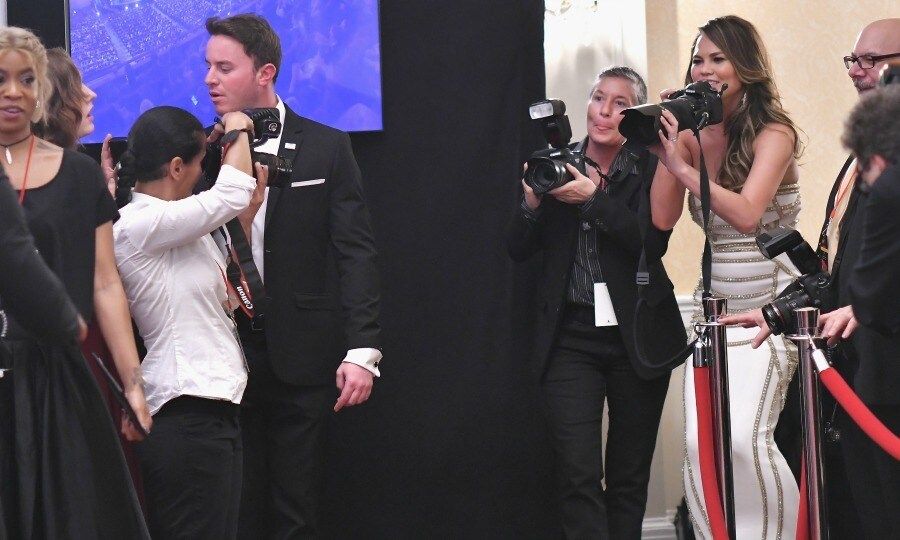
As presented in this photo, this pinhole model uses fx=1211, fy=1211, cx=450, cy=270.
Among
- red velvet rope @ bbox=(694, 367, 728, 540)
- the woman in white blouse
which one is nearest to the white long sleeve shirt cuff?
the woman in white blouse

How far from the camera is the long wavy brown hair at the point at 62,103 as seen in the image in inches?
121

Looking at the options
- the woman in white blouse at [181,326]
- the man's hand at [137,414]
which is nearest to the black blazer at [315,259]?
the woman in white blouse at [181,326]

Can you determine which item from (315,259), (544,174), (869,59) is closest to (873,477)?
(869,59)

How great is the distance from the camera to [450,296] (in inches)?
158

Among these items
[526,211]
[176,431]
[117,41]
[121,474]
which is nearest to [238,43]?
[117,41]

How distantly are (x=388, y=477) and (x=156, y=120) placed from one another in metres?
1.67

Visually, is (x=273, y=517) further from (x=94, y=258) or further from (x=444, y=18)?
(x=444, y=18)

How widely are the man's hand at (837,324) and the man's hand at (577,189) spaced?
932 millimetres

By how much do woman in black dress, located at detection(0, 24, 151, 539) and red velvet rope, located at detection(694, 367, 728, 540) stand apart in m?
1.31

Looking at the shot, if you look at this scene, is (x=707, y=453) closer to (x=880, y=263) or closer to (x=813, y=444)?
(x=813, y=444)

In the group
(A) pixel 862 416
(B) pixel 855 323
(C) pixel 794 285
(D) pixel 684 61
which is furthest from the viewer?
(D) pixel 684 61

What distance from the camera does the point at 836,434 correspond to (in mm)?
2965

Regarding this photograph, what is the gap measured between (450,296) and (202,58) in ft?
3.64

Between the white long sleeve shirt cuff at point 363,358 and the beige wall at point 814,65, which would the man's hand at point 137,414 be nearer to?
the white long sleeve shirt cuff at point 363,358
